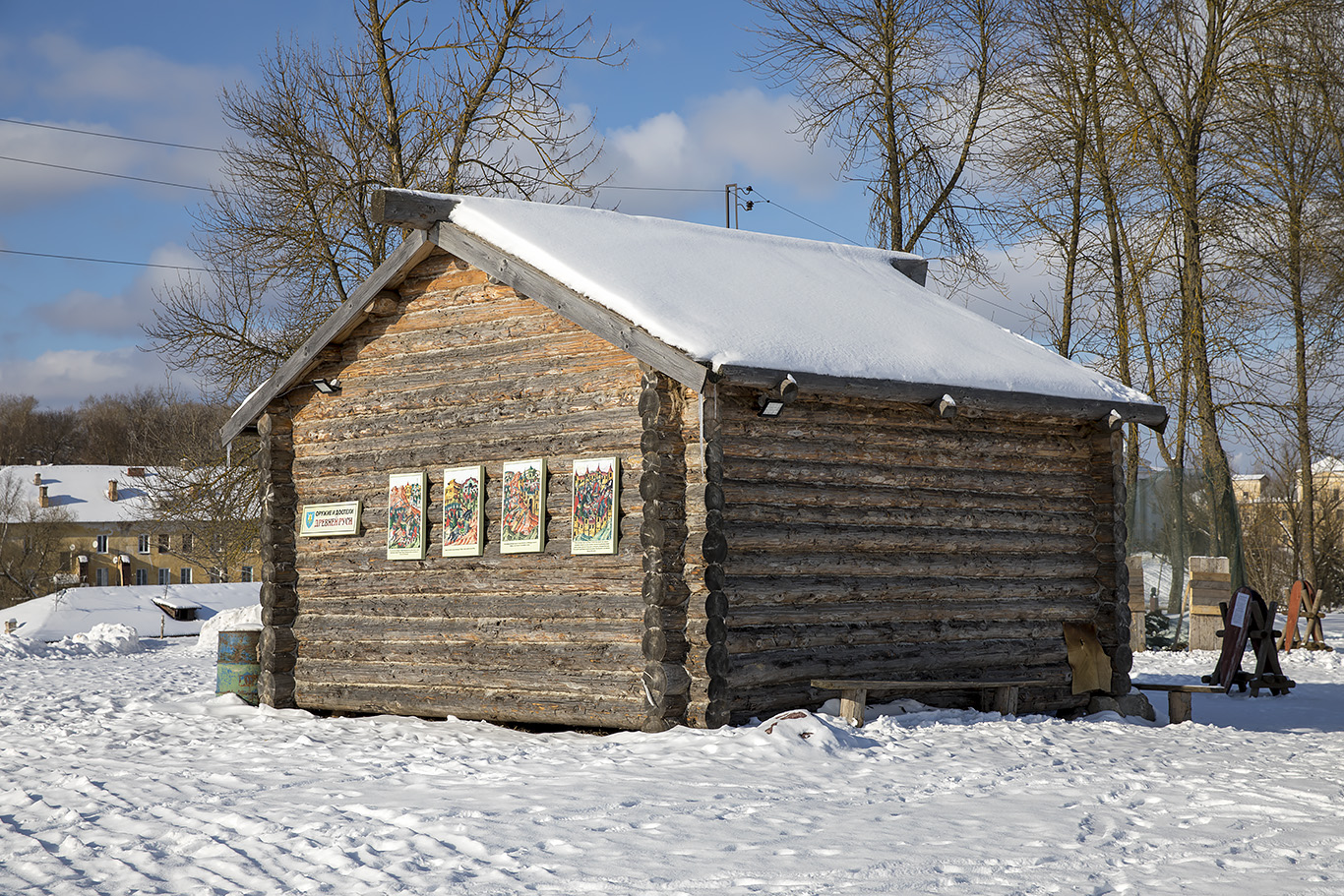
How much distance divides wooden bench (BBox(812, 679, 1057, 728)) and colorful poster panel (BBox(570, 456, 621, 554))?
6.85ft

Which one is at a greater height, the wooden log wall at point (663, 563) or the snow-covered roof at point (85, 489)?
the snow-covered roof at point (85, 489)

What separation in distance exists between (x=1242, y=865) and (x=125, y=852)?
531cm

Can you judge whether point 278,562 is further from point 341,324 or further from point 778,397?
point 778,397

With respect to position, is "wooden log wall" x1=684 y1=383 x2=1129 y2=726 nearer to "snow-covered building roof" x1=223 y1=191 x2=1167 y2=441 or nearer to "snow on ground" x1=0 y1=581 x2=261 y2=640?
"snow-covered building roof" x1=223 y1=191 x2=1167 y2=441

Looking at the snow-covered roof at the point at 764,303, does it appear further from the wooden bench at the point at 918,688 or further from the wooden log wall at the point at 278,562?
the wooden log wall at the point at 278,562

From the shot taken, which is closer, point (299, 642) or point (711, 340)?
point (711, 340)

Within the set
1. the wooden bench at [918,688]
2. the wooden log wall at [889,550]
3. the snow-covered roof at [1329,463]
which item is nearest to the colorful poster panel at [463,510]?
the wooden log wall at [889,550]

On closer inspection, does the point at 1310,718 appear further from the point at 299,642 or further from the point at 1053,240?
the point at 1053,240

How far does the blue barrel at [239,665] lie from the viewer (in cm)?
1290

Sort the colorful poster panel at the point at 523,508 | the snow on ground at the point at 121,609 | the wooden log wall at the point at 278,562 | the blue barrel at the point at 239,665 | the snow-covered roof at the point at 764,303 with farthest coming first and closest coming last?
the snow on ground at the point at 121,609, the blue barrel at the point at 239,665, the wooden log wall at the point at 278,562, the colorful poster panel at the point at 523,508, the snow-covered roof at the point at 764,303

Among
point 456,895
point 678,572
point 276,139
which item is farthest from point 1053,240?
point 456,895

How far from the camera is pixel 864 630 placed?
33.7ft

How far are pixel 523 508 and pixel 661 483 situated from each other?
1.66m

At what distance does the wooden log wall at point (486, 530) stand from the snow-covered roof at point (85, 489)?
5016 cm
